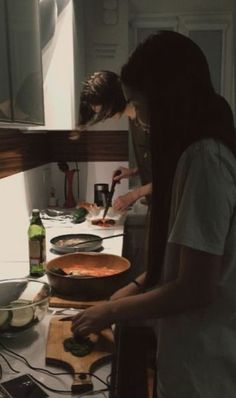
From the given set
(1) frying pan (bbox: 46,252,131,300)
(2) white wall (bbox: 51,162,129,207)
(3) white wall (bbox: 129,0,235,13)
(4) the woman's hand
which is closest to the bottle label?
(1) frying pan (bbox: 46,252,131,300)

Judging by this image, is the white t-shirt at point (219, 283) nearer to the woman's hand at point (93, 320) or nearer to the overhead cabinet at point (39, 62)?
the woman's hand at point (93, 320)

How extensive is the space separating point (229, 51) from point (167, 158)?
8.99 feet

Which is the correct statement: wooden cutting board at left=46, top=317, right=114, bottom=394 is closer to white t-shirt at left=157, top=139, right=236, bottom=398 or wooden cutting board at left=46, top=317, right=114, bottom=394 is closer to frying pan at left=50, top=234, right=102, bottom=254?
white t-shirt at left=157, top=139, right=236, bottom=398

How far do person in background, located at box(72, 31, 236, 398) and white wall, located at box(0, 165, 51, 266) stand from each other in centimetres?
102

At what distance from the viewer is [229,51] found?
10.8ft

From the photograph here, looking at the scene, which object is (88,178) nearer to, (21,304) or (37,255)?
(37,255)

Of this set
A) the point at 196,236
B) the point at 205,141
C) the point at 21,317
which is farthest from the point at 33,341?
the point at 205,141

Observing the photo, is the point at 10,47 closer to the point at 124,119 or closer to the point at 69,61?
the point at 69,61

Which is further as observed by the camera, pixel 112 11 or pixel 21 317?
pixel 112 11

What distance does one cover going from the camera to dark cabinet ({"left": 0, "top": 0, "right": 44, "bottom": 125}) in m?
1.21

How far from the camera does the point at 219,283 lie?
871mm

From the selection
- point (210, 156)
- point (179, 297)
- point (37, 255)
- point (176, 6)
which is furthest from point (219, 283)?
point (176, 6)

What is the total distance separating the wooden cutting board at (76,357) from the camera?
903mm

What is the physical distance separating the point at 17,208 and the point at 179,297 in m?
1.56
